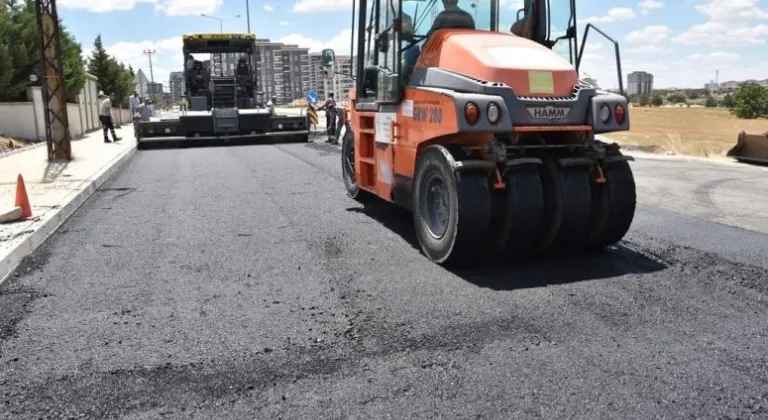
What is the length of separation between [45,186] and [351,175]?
223 inches

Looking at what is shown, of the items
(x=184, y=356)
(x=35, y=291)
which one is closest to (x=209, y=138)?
(x=35, y=291)

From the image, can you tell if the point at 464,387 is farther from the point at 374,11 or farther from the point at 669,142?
the point at 669,142

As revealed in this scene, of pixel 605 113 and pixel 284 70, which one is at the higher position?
pixel 284 70

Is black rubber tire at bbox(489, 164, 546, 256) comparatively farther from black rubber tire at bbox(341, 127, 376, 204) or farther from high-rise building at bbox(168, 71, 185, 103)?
high-rise building at bbox(168, 71, 185, 103)

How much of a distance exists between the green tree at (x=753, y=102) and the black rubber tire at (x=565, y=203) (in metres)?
45.8

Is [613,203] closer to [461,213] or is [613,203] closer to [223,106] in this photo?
[461,213]

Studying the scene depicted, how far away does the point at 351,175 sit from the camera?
888 cm

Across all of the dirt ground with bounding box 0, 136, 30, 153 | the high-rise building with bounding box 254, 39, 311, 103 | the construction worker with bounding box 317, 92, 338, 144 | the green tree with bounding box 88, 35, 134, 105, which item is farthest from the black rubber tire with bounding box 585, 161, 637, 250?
the high-rise building with bounding box 254, 39, 311, 103

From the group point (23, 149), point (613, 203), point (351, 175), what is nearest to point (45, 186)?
point (351, 175)

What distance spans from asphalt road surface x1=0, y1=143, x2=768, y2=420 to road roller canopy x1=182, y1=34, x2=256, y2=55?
15960mm

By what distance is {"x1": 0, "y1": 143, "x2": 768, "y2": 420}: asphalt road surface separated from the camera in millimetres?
3234

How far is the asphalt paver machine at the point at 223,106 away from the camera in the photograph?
65.3 feet

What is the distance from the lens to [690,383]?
11.0 ft

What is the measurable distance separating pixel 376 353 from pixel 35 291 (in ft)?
10.2
